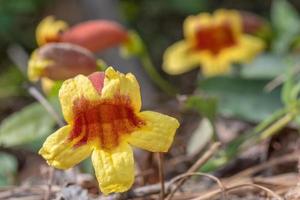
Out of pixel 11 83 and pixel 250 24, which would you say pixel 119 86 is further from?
pixel 11 83

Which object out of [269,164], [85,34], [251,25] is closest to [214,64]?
[251,25]

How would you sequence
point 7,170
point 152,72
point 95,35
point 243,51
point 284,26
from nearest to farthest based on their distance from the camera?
point 7,170 → point 95,35 → point 243,51 → point 284,26 → point 152,72

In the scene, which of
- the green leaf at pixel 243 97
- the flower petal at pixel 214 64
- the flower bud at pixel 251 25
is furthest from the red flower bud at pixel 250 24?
the green leaf at pixel 243 97

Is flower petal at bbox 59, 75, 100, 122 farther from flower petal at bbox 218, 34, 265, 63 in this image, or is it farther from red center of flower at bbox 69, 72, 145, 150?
flower petal at bbox 218, 34, 265, 63

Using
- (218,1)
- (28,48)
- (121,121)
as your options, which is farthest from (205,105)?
(218,1)

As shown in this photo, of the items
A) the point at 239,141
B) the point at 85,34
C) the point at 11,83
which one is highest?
the point at 85,34

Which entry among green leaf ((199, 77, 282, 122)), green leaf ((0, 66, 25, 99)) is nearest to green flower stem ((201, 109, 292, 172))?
green leaf ((199, 77, 282, 122))
